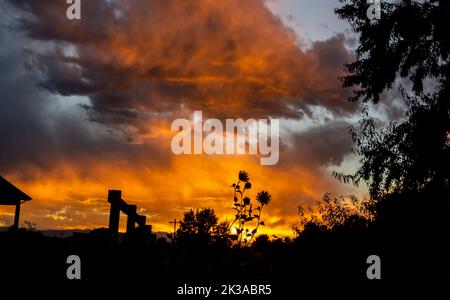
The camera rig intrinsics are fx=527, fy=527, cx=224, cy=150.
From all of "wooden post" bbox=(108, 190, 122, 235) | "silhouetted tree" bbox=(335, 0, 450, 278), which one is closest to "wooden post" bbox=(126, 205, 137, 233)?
"wooden post" bbox=(108, 190, 122, 235)

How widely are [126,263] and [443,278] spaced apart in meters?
4.40

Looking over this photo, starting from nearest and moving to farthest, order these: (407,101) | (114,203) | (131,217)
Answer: (114,203) < (131,217) < (407,101)

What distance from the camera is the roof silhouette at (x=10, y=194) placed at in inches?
1048

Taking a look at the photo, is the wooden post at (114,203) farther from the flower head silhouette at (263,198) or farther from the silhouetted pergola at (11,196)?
the silhouetted pergola at (11,196)

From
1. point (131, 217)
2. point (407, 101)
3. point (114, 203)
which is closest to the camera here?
point (114, 203)

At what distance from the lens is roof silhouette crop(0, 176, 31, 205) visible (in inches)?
1048

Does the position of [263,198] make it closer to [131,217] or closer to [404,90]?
[131,217]

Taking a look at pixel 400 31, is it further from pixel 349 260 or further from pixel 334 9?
pixel 349 260

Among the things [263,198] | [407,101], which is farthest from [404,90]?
[263,198]

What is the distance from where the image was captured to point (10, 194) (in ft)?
87.5

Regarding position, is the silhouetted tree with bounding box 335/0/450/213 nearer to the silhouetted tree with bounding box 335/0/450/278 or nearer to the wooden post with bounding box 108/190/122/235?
the silhouetted tree with bounding box 335/0/450/278

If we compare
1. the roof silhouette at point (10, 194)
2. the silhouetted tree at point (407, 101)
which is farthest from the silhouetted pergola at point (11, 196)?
the silhouetted tree at point (407, 101)

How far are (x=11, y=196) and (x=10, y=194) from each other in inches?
5.3
